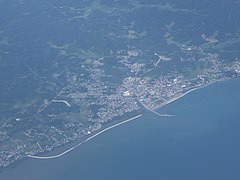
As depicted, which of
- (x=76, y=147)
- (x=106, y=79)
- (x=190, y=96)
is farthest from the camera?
(x=106, y=79)

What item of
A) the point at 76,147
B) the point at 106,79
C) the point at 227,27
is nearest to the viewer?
the point at 76,147

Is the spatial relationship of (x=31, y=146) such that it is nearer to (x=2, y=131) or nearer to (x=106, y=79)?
(x=2, y=131)

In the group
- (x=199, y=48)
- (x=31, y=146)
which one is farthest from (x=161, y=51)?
(x=31, y=146)

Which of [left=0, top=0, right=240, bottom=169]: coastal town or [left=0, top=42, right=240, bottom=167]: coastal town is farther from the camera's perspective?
[left=0, top=0, right=240, bottom=169]: coastal town

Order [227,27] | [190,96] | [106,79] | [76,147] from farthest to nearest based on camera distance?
[227,27], [106,79], [190,96], [76,147]

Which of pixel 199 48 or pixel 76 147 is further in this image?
pixel 199 48

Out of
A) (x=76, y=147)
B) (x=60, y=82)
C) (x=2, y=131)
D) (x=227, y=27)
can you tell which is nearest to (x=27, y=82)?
(x=60, y=82)

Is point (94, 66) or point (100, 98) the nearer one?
point (100, 98)

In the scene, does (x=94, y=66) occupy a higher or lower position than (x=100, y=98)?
higher

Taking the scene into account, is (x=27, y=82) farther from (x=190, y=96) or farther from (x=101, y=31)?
(x=190, y=96)

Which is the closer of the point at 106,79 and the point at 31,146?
the point at 31,146

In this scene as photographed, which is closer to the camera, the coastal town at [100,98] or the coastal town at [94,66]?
the coastal town at [100,98]
